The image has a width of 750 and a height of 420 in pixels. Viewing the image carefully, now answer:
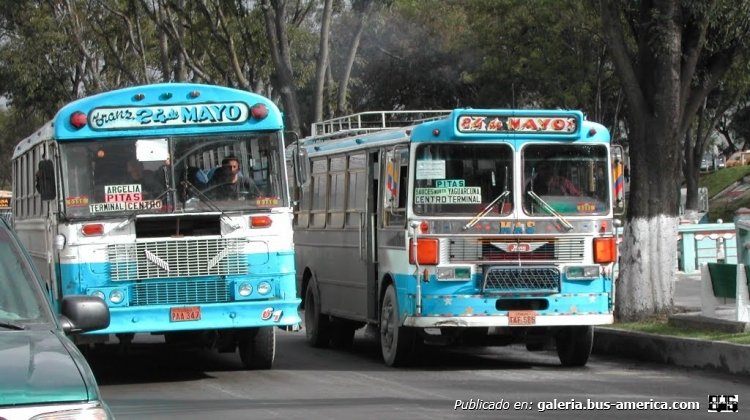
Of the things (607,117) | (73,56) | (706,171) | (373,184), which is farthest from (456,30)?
(373,184)

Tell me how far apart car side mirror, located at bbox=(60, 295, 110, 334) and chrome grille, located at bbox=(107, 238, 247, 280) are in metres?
6.53

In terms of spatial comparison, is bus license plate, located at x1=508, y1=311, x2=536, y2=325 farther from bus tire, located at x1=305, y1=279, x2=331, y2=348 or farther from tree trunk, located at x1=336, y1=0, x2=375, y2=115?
tree trunk, located at x1=336, y1=0, x2=375, y2=115

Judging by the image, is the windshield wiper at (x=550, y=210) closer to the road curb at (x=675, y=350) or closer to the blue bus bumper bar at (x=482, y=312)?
the blue bus bumper bar at (x=482, y=312)

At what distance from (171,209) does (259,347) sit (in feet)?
6.24

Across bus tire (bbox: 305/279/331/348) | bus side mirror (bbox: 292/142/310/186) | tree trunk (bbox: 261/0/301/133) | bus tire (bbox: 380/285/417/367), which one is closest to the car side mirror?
bus side mirror (bbox: 292/142/310/186)

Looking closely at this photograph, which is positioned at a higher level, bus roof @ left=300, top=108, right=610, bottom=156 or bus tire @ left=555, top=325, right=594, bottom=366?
bus roof @ left=300, top=108, right=610, bottom=156

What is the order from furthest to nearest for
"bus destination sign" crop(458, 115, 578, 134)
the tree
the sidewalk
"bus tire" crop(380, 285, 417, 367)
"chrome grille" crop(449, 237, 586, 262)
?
1. the tree
2. "bus tire" crop(380, 285, 417, 367)
3. "bus destination sign" crop(458, 115, 578, 134)
4. "chrome grille" crop(449, 237, 586, 262)
5. the sidewalk

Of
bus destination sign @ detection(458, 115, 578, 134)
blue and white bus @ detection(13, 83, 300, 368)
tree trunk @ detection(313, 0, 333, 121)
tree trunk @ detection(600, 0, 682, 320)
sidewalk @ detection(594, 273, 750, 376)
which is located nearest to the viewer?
blue and white bus @ detection(13, 83, 300, 368)

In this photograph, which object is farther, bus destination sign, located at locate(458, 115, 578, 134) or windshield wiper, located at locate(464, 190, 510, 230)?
bus destination sign, located at locate(458, 115, 578, 134)

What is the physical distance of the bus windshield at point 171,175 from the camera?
42.2 ft

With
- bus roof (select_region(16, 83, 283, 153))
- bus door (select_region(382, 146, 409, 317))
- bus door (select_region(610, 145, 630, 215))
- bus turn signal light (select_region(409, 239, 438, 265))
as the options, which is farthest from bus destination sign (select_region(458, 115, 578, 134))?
bus roof (select_region(16, 83, 283, 153))

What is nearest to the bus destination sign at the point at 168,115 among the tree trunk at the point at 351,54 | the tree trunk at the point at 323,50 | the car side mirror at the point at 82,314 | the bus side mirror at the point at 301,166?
the bus side mirror at the point at 301,166

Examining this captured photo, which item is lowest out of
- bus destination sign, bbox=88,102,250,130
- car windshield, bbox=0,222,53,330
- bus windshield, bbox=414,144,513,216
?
car windshield, bbox=0,222,53,330

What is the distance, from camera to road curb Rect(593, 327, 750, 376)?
1303 centimetres
